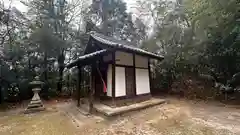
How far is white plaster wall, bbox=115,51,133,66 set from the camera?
659 cm

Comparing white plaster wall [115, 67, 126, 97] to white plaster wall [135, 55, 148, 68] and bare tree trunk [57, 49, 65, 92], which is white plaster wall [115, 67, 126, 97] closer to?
white plaster wall [135, 55, 148, 68]

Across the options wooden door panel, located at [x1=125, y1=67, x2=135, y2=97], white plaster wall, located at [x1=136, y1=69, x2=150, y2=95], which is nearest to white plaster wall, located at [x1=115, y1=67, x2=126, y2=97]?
wooden door panel, located at [x1=125, y1=67, x2=135, y2=97]

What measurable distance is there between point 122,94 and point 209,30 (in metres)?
5.85

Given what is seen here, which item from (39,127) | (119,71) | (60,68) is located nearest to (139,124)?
(119,71)

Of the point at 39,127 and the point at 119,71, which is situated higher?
the point at 119,71

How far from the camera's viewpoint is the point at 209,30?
8094 mm

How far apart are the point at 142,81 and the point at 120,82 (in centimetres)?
160

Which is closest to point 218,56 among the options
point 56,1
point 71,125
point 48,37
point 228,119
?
point 228,119

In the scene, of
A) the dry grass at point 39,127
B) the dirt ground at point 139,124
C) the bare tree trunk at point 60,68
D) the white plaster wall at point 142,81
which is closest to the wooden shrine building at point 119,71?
the white plaster wall at point 142,81

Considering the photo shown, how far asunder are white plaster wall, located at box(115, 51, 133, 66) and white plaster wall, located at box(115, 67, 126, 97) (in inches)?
12.1

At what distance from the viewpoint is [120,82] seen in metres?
6.49

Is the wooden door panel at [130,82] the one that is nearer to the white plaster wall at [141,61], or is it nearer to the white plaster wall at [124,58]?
the white plaster wall at [124,58]

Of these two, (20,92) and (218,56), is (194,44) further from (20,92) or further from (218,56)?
(20,92)

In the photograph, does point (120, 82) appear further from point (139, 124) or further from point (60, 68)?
point (60, 68)
